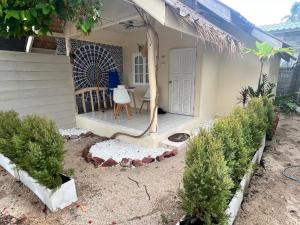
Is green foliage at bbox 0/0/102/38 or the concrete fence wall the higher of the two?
green foliage at bbox 0/0/102/38

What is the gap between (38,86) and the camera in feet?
17.6

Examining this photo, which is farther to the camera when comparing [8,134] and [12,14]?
[8,134]

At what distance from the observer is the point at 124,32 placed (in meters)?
6.88

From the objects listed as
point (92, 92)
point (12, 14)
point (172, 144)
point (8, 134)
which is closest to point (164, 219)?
point (172, 144)

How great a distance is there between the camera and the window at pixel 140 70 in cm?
720

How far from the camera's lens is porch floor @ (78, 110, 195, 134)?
5.06 meters

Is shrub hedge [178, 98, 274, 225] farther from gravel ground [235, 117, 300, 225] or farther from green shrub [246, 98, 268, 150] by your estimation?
green shrub [246, 98, 268, 150]

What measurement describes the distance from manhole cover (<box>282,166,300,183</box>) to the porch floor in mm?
2475

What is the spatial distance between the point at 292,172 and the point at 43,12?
4.88m

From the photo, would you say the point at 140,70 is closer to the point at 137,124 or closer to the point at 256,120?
the point at 137,124

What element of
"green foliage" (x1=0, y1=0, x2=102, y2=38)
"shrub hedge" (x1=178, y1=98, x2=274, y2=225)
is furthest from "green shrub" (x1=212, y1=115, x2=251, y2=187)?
"green foliage" (x1=0, y1=0, x2=102, y2=38)

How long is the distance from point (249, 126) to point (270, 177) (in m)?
0.99

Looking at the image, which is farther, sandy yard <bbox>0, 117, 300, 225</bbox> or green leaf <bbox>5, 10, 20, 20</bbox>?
green leaf <bbox>5, 10, 20, 20</bbox>

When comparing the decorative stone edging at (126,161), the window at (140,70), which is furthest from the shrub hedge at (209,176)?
the window at (140,70)
